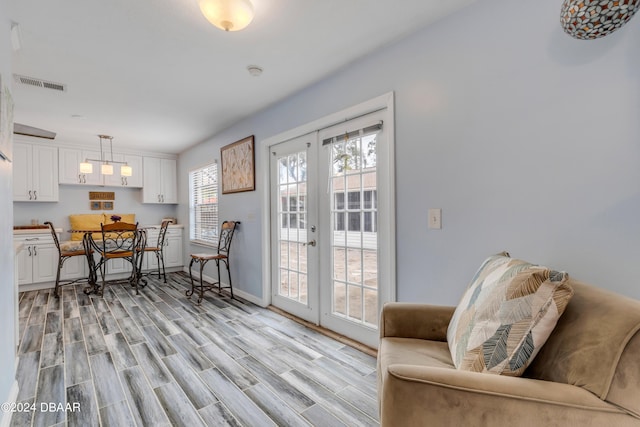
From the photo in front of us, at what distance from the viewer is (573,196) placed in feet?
4.78

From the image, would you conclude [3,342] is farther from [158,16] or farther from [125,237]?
[125,237]

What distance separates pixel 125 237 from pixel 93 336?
2.60 meters

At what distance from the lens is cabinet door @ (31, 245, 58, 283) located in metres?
4.52

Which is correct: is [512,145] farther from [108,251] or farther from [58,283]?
[58,283]

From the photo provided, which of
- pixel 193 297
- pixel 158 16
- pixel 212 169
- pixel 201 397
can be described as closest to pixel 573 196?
pixel 201 397

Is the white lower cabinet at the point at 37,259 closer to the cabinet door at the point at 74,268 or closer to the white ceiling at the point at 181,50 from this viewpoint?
the cabinet door at the point at 74,268

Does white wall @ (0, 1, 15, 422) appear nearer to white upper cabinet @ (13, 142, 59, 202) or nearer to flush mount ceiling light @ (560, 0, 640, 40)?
flush mount ceiling light @ (560, 0, 640, 40)

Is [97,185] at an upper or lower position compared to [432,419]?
upper

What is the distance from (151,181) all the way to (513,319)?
6405 millimetres

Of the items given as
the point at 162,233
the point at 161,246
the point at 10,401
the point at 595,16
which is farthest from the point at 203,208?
the point at 595,16

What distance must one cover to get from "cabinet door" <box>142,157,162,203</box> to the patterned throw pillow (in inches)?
244

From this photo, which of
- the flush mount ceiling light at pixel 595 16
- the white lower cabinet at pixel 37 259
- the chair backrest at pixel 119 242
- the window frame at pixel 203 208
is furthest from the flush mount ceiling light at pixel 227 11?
the white lower cabinet at pixel 37 259

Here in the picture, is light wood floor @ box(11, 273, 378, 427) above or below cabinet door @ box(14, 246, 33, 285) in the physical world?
below

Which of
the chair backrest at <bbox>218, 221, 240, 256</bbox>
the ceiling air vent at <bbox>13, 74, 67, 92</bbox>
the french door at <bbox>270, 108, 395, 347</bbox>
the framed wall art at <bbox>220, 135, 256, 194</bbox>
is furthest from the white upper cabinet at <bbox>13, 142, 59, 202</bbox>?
the french door at <bbox>270, 108, 395, 347</bbox>
